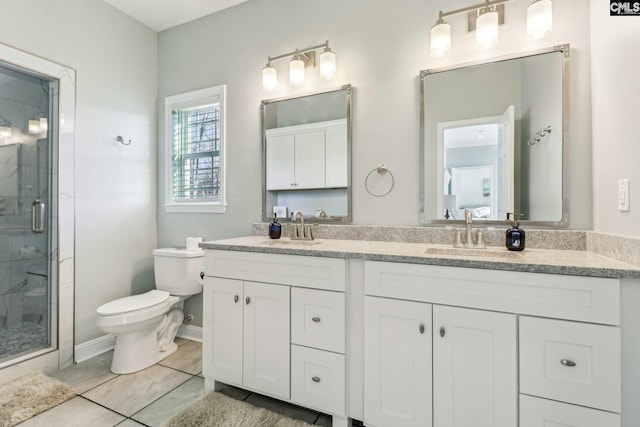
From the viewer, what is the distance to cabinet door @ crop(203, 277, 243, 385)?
1.67 meters

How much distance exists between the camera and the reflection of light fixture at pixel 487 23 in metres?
1.47

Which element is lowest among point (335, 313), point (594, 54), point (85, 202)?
point (335, 313)

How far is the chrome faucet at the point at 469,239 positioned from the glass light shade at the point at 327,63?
1.19m

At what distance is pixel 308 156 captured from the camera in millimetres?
2109

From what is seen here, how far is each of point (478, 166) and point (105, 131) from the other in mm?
2606

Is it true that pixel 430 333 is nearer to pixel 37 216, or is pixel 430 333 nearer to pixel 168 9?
pixel 37 216

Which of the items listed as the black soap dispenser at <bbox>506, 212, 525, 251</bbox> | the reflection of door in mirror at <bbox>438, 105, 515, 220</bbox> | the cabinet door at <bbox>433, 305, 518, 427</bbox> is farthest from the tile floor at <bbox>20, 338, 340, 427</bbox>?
the reflection of door in mirror at <bbox>438, 105, 515, 220</bbox>

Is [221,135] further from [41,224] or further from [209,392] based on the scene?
[209,392]

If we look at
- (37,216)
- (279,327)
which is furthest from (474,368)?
(37,216)

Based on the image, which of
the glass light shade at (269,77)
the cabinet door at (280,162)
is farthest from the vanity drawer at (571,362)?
the glass light shade at (269,77)

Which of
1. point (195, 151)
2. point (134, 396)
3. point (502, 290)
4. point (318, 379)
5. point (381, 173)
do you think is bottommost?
point (134, 396)

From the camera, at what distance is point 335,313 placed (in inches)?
56.7

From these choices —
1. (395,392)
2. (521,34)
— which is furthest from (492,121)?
(395,392)

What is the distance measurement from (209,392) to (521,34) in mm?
2568
